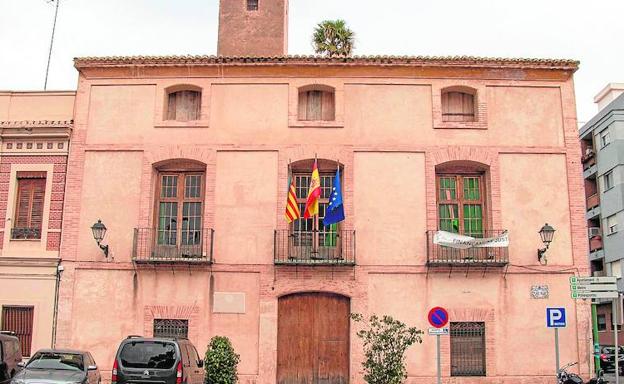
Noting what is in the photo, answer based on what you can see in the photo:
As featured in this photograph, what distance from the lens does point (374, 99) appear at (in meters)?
20.6

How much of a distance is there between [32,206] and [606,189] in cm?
3496

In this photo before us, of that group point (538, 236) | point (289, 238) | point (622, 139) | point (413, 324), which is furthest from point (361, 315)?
point (622, 139)

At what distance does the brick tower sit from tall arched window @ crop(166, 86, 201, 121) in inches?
165

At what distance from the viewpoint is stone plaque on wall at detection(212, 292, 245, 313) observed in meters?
19.5

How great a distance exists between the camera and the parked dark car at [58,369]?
44.2 ft

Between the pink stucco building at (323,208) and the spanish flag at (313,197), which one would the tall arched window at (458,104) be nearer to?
the pink stucco building at (323,208)

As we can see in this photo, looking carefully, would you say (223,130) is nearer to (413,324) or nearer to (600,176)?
(413,324)

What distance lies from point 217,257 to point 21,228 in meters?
5.94

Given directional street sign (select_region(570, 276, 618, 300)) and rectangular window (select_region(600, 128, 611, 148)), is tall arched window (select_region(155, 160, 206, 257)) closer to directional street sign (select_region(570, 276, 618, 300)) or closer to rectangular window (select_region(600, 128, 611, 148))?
directional street sign (select_region(570, 276, 618, 300))

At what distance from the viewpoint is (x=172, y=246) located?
797 inches

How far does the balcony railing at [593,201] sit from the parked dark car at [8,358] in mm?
38116

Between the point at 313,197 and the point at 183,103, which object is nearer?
the point at 313,197

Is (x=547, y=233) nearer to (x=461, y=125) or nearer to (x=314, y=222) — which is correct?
(x=461, y=125)

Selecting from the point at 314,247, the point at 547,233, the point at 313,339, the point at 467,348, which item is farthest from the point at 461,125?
the point at 313,339
